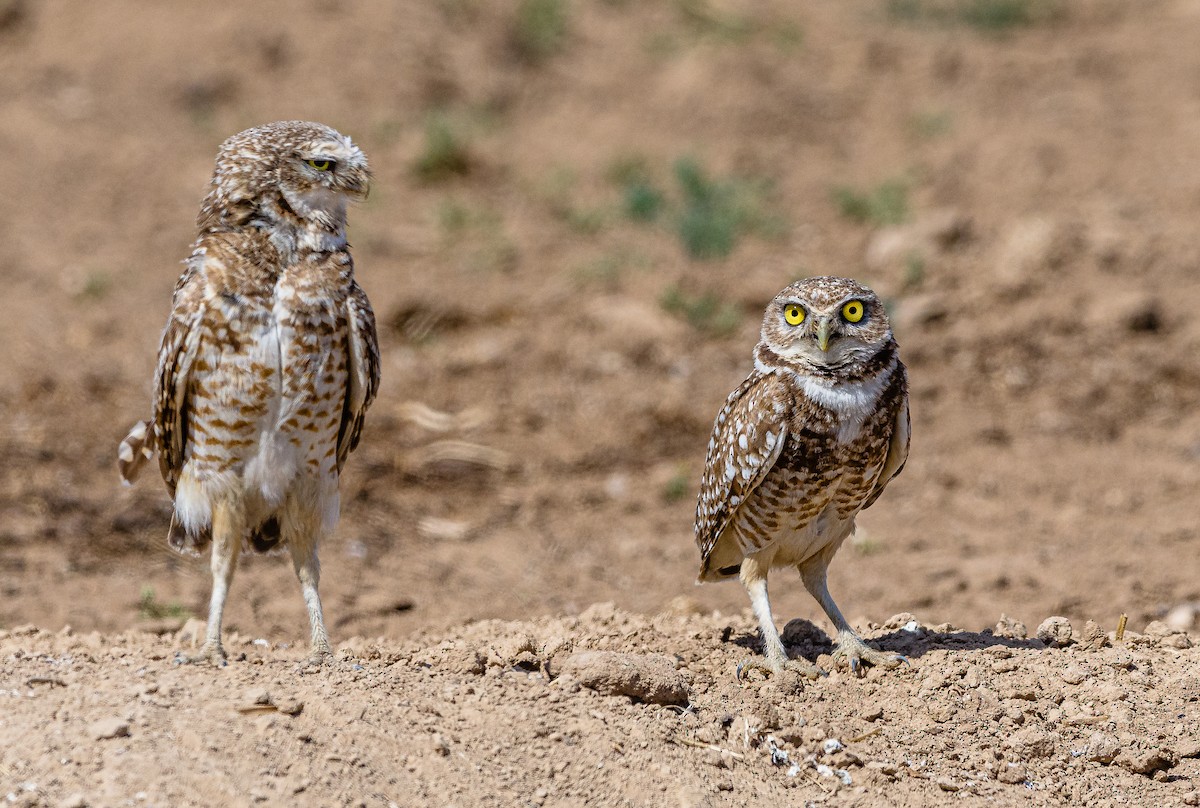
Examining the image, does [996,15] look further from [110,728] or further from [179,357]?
[110,728]

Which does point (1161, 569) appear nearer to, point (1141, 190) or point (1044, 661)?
point (1044, 661)

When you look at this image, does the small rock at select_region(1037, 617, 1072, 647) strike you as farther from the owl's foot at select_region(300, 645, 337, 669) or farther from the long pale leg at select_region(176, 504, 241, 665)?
the long pale leg at select_region(176, 504, 241, 665)

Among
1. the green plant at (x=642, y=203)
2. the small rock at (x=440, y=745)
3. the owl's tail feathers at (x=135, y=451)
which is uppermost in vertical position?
the green plant at (x=642, y=203)

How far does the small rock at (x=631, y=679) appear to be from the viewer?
215 inches

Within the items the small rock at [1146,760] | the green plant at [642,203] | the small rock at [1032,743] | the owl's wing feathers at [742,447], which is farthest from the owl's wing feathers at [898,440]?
the green plant at [642,203]

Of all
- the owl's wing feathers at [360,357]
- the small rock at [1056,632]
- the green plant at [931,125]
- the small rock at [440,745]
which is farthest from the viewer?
the green plant at [931,125]

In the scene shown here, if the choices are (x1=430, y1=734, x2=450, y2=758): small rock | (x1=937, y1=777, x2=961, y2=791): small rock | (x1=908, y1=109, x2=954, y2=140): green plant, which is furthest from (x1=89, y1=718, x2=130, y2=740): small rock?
(x1=908, y1=109, x2=954, y2=140): green plant

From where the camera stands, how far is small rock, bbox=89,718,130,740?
468 cm

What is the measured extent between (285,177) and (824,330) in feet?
7.35

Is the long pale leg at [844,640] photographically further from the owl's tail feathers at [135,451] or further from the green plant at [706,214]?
the green plant at [706,214]

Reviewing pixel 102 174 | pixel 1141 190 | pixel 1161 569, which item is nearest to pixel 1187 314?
pixel 1141 190

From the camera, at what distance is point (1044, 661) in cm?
609

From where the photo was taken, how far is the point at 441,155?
556 inches

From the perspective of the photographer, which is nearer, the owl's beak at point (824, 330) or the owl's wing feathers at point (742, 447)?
the owl's beak at point (824, 330)
